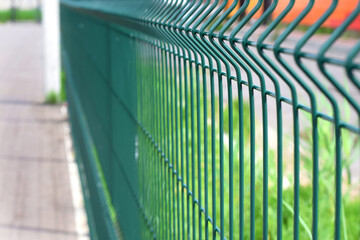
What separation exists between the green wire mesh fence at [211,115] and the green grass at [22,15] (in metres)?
68.2

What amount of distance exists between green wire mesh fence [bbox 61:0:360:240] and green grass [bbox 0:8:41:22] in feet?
224

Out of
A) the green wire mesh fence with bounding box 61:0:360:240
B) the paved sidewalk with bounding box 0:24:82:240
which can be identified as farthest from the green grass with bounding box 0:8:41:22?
the green wire mesh fence with bounding box 61:0:360:240

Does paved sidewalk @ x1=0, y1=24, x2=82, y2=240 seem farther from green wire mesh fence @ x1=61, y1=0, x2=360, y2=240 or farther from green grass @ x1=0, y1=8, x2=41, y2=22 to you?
green grass @ x1=0, y1=8, x2=41, y2=22

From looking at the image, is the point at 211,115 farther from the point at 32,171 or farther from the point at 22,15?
the point at 22,15

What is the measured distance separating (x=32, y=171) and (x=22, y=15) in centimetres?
6688

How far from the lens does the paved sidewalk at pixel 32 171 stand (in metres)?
6.40

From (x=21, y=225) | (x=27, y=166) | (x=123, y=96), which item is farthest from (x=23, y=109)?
→ (x=123, y=96)

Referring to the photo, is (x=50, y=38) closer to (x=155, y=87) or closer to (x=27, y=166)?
(x=27, y=166)

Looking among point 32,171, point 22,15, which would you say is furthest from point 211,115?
point 22,15

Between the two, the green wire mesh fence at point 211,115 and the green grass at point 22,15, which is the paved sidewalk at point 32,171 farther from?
the green grass at point 22,15

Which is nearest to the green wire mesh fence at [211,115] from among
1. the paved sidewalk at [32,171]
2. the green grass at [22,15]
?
the paved sidewalk at [32,171]

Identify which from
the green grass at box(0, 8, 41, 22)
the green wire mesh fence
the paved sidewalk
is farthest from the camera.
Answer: the green grass at box(0, 8, 41, 22)

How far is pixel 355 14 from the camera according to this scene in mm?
839

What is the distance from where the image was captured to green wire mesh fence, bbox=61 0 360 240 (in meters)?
1.07
